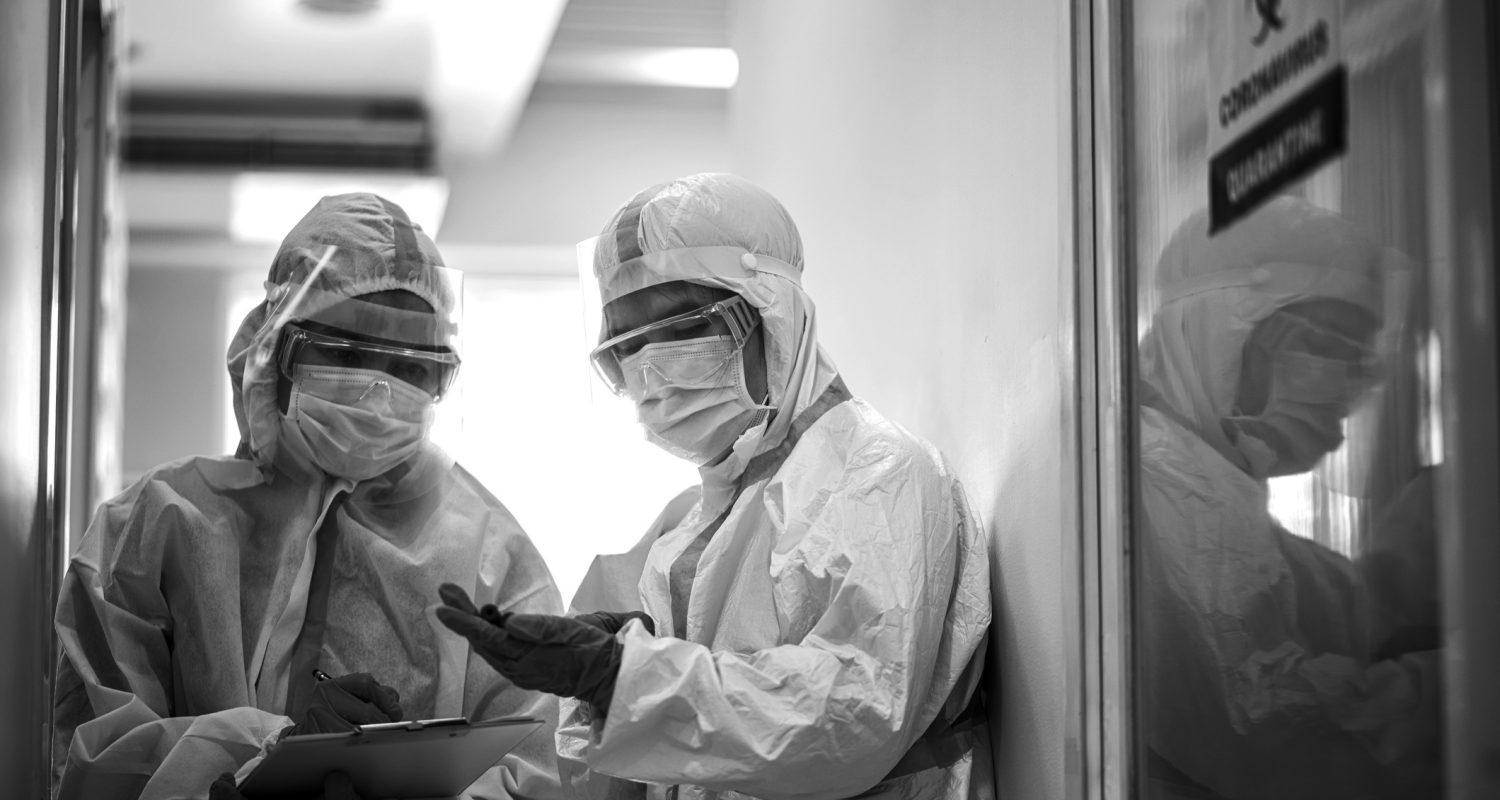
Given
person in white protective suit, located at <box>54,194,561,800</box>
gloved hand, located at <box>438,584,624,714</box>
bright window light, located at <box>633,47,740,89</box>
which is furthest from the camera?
bright window light, located at <box>633,47,740,89</box>

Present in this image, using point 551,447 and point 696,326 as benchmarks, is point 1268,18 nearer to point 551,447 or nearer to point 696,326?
point 696,326

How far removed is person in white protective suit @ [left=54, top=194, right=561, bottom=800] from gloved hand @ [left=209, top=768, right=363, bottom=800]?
11cm

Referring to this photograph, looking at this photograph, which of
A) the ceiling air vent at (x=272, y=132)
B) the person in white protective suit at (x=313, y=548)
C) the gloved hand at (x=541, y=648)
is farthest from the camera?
the ceiling air vent at (x=272, y=132)

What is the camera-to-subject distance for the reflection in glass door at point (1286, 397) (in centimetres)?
110

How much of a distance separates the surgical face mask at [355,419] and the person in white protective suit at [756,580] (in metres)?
0.27

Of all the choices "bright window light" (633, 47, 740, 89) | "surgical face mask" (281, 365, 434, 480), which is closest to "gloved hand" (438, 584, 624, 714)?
"surgical face mask" (281, 365, 434, 480)

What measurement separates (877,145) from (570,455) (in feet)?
3.72

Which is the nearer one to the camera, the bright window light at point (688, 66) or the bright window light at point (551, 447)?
the bright window light at point (551, 447)

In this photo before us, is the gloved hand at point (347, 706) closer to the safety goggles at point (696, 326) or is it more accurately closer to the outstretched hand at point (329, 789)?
the outstretched hand at point (329, 789)

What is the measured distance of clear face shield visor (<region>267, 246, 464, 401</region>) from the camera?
6.31 feet

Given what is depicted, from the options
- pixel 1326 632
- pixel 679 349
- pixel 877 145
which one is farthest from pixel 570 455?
pixel 1326 632

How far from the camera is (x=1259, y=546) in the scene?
4.36 ft

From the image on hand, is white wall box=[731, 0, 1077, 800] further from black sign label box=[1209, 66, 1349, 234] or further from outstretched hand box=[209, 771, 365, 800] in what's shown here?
outstretched hand box=[209, 771, 365, 800]

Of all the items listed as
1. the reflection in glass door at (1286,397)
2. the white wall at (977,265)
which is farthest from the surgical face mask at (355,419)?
the reflection in glass door at (1286,397)
